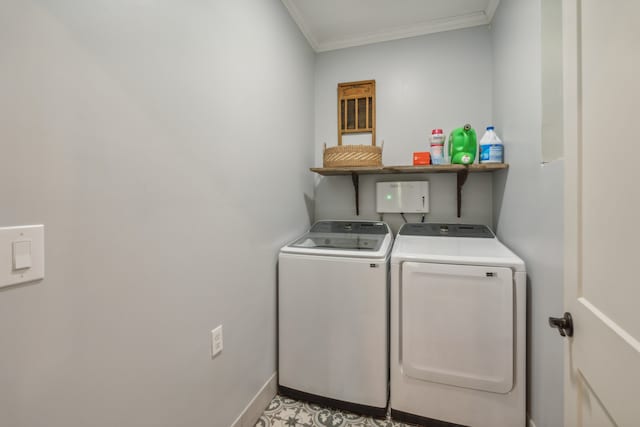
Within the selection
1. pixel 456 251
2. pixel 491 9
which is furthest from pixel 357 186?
pixel 491 9

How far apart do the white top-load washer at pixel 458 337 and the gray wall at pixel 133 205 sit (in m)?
0.83

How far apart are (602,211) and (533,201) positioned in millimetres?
817

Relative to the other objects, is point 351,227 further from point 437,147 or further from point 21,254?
point 21,254

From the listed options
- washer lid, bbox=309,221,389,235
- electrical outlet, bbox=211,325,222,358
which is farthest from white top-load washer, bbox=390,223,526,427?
electrical outlet, bbox=211,325,222,358

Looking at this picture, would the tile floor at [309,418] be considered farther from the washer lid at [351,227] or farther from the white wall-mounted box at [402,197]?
the white wall-mounted box at [402,197]

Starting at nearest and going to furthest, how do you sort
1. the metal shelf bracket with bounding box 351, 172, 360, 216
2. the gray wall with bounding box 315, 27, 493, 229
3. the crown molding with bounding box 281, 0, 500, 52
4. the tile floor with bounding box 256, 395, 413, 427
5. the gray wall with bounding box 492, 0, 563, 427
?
the gray wall with bounding box 492, 0, 563, 427 → the tile floor with bounding box 256, 395, 413, 427 → the crown molding with bounding box 281, 0, 500, 52 → the gray wall with bounding box 315, 27, 493, 229 → the metal shelf bracket with bounding box 351, 172, 360, 216

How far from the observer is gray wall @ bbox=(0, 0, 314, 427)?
65cm

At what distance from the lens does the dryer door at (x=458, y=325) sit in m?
1.44

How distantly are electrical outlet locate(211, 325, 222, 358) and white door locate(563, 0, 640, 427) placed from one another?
1.26 meters

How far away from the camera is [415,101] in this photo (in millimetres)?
2281

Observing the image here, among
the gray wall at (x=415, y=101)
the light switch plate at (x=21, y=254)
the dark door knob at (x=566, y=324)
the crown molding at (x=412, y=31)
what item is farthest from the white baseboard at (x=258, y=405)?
the crown molding at (x=412, y=31)

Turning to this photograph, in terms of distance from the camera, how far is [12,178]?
62 centimetres

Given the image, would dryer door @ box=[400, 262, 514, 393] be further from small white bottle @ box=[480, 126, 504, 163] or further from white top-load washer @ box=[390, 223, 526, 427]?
small white bottle @ box=[480, 126, 504, 163]

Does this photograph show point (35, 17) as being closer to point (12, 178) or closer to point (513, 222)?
point (12, 178)
